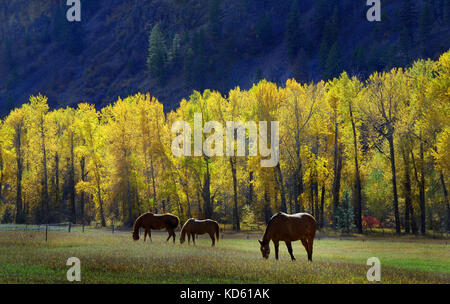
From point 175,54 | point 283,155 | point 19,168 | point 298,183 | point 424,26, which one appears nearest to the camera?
point 298,183

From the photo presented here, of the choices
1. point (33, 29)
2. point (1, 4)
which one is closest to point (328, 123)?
point (33, 29)

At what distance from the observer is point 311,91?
5241 cm

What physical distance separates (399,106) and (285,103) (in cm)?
1161

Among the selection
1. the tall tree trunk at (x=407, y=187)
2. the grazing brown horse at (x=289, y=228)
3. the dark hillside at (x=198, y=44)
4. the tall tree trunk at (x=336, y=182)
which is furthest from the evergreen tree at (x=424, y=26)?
the grazing brown horse at (x=289, y=228)

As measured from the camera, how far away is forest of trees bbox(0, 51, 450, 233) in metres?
43.6

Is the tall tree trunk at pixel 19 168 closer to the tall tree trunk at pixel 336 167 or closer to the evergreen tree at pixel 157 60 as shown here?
the tall tree trunk at pixel 336 167

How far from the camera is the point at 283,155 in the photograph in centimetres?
5009

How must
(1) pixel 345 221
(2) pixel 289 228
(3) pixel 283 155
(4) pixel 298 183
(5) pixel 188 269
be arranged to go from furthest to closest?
(3) pixel 283 155 → (4) pixel 298 183 → (1) pixel 345 221 → (2) pixel 289 228 → (5) pixel 188 269

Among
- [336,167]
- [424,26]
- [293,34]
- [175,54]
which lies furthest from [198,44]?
[336,167]

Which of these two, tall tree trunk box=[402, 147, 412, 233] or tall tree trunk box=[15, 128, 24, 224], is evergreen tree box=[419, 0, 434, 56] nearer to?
tall tree trunk box=[402, 147, 412, 233]

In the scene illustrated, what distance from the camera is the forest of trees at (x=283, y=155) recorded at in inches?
1718

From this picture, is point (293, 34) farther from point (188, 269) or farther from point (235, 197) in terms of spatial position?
point (188, 269)

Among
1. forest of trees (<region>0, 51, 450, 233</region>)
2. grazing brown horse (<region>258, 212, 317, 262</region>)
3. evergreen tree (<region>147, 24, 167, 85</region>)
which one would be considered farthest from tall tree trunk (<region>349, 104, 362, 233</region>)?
evergreen tree (<region>147, 24, 167, 85</region>)

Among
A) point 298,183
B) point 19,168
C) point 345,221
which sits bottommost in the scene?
point 345,221
